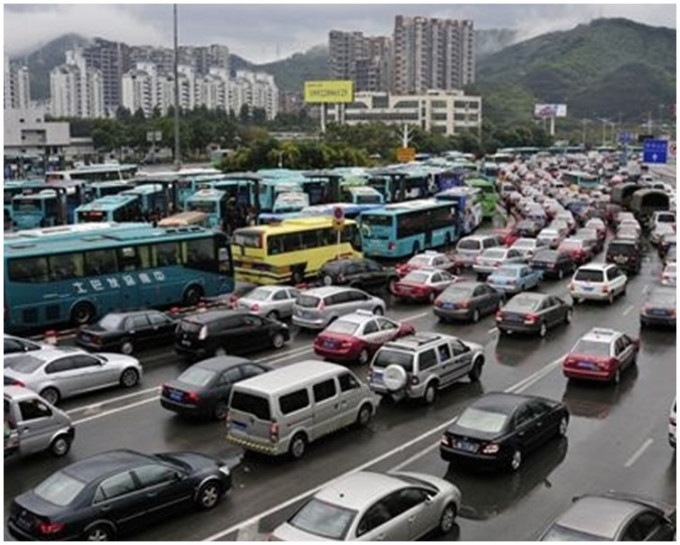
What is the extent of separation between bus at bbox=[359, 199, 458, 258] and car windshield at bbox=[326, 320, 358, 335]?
56.4ft

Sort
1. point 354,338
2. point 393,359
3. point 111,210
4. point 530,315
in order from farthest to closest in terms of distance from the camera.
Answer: point 111,210, point 530,315, point 354,338, point 393,359

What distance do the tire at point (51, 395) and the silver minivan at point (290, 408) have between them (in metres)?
5.18

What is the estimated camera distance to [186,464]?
14.2 meters

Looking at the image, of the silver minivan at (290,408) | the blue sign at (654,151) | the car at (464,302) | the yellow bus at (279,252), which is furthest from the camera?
the blue sign at (654,151)

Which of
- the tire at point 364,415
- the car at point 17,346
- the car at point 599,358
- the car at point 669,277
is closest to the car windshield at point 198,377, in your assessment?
the tire at point 364,415

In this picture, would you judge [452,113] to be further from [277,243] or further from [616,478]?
[616,478]

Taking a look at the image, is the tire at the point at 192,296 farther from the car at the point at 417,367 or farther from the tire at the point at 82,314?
the car at the point at 417,367

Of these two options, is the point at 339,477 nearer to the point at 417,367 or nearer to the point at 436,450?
the point at 436,450

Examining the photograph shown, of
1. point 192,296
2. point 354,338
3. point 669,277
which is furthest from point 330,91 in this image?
point 354,338

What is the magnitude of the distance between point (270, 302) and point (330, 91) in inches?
4969

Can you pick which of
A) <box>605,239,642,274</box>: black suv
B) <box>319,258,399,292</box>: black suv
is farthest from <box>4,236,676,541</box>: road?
<box>605,239,642,274</box>: black suv

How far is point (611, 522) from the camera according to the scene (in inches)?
452

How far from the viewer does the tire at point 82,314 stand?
2702 cm

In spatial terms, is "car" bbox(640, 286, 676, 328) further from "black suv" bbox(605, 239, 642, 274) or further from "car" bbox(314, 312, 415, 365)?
"black suv" bbox(605, 239, 642, 274)
